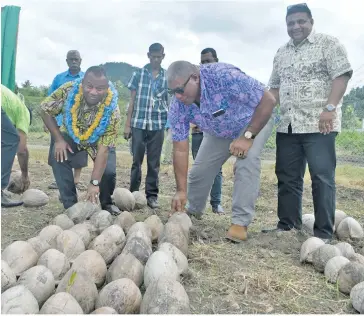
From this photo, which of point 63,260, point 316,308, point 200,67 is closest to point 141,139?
point 200,67

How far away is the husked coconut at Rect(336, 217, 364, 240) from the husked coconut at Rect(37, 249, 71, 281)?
8.60ft

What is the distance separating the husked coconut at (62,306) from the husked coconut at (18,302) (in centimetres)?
7

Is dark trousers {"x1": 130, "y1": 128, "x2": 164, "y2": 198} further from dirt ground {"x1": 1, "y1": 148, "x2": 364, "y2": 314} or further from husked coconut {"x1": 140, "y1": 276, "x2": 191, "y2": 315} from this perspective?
husked coconut {"x1": 140, "y1": 276, "x2": 191, "y2": 315}

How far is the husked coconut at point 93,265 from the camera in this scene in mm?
2857

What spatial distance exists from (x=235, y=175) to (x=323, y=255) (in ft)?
3.60

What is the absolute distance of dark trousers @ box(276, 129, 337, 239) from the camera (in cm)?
407

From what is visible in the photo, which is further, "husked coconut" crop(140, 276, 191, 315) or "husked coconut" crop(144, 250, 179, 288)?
"husked coconut" crop(144, 250, 179, 288)

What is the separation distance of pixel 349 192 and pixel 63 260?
19.7 feet

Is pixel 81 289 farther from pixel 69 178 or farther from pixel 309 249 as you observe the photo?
pixel 69 178

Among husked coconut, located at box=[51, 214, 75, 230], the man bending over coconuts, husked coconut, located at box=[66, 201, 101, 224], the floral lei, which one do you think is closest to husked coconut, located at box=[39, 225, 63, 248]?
husked coconut, located at box=[51, 214, 75, 230]

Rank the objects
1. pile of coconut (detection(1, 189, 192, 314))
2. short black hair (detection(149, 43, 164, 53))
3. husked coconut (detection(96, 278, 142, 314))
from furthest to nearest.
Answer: short black hair (detection(149, 43, 164, 53)) < husked coconut (detection(96, 278, 142, 314)) < pile of coconut (detection(1, 189, 192, 314))

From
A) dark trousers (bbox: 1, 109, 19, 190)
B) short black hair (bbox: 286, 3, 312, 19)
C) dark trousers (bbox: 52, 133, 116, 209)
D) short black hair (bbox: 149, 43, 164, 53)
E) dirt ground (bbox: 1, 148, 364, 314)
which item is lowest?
dirt ground (bbox: 1, 148, 364, 314)

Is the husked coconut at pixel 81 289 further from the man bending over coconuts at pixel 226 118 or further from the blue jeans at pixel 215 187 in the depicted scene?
the blue jeans at pixel 215 187

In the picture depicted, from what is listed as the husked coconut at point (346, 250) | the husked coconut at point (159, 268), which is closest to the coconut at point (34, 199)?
the husked coconut at point (159, 268)
